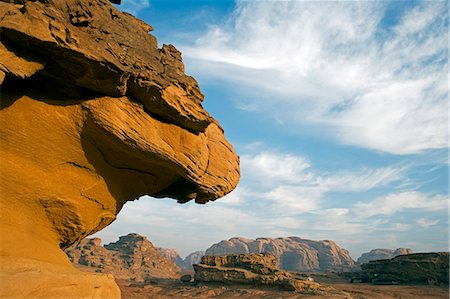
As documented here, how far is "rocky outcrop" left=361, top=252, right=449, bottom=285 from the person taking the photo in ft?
145

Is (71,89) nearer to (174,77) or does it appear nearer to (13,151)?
(13,151)

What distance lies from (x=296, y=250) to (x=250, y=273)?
12380cm

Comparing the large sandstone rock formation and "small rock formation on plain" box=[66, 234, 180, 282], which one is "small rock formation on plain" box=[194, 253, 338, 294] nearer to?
the large sandstone rock formation

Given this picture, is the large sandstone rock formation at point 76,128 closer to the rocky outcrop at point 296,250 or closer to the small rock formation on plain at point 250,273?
the small rock formation on plain at point 250,273

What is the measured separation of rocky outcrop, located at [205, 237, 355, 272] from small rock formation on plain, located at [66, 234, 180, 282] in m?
62.3

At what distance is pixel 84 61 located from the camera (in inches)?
282

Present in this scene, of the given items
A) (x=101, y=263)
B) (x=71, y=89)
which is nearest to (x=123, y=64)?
(x=71, y=89)

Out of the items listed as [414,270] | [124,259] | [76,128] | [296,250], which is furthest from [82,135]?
[296,250]

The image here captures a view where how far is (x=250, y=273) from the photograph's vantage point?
114ft

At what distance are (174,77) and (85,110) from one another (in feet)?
9.02

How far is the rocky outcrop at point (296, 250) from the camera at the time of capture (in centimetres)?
14025

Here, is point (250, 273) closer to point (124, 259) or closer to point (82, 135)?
point (82, 135)

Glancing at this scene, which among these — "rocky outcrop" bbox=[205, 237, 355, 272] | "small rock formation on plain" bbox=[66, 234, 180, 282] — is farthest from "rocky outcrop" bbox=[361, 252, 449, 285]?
"rocky outcrop" bbox=[205, 237, 355, 272]

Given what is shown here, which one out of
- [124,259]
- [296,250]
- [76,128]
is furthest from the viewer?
[296,250]
